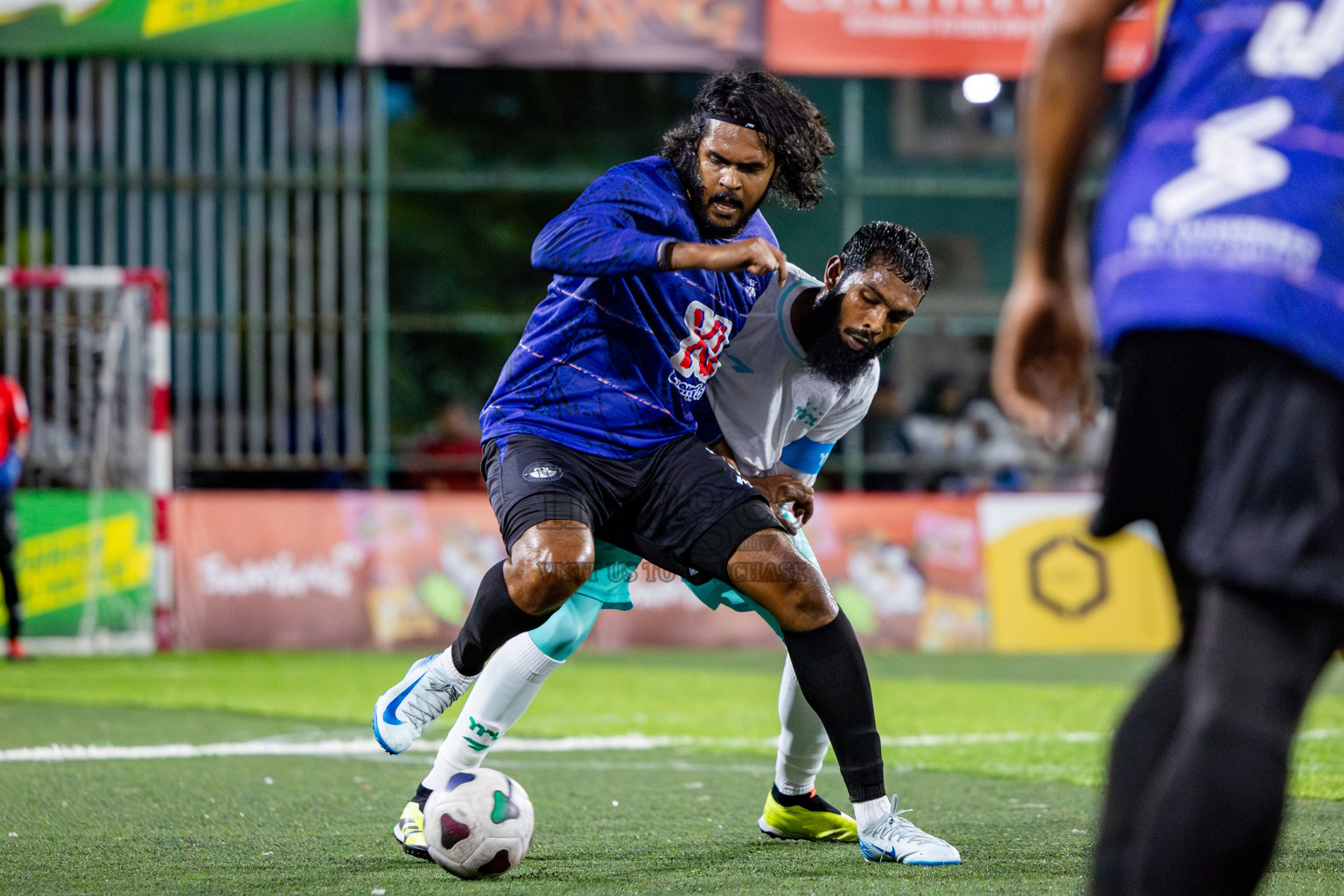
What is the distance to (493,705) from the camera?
159 inches

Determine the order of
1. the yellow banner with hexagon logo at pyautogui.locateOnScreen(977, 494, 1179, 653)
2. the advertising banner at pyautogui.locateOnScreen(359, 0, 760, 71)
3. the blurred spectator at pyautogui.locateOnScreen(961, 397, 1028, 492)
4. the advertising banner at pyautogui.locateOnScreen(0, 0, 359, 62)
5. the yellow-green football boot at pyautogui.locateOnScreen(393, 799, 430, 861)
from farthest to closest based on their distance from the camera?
the blurred spectator at pyautogui.locateOnScreen(961, 397, 1028, 492) < the advertising banner at pyautogui.locateOnScreen(359, 0, 760, 71) < the advertising banner at pyautogui.locateOnScreen(0, 0, 359, 62) < the yellow banner with hexagon logo at pyautogui.locateOnScreen(977, 494, 1179, 653) < the yellow-green football boot at pyautogui.locateOnScreen(393, 799, 430, 861)

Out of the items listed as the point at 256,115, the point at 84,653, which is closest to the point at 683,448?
the point at 84,653

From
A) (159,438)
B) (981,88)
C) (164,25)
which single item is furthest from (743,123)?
(981,88)

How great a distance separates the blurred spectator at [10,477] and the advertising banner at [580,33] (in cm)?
426

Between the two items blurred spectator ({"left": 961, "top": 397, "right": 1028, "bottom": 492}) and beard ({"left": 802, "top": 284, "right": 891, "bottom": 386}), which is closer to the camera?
beard ({"left": 802, "top": 284, "right": 891, "bottom": 386})

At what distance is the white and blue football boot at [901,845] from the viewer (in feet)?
12.4

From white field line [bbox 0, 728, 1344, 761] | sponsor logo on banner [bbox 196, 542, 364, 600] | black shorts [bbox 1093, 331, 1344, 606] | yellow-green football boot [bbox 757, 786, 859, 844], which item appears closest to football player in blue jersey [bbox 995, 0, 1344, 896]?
black shorts [bbox 1093, 331, 1344, 606]

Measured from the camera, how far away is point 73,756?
19.0ft

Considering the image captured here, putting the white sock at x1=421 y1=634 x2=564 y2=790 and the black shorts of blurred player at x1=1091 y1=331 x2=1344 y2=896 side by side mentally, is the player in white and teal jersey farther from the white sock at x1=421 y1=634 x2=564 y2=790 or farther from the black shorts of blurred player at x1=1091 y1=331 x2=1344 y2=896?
the black shorts of blurred player at x1=1091 y1=331 x2=1344 y2=896

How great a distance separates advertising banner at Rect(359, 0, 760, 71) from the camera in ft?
42.4

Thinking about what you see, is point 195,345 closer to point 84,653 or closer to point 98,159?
point 98,159

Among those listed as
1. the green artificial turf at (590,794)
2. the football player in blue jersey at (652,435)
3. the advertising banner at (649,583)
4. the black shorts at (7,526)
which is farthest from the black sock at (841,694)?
the black shorts at (7,526)

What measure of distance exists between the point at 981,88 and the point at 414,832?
477 inches

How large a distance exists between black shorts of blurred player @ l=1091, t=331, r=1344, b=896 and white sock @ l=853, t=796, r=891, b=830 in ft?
6.25
